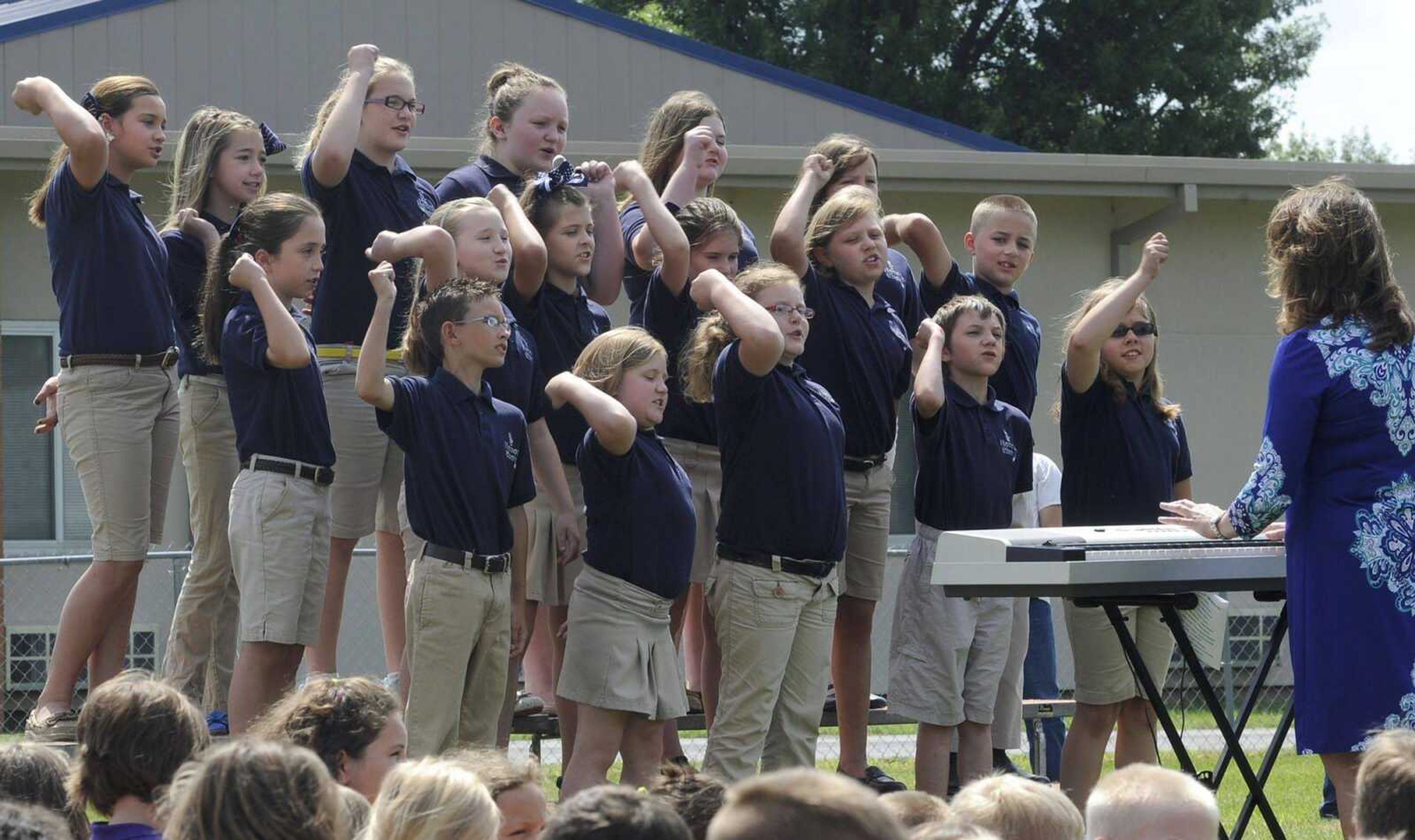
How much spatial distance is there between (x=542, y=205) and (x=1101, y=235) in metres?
8.09

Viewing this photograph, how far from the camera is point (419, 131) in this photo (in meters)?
14.8

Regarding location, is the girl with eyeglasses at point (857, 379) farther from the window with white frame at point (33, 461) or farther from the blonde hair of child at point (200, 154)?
the window with white frame at point (33, 461)

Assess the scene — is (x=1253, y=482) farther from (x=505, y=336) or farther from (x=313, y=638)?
(x=313, y=638)

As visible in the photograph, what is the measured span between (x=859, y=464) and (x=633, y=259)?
3.93ft

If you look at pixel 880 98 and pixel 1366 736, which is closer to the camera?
pixel 1366 736

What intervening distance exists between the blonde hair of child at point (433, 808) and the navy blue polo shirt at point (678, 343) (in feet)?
10.6

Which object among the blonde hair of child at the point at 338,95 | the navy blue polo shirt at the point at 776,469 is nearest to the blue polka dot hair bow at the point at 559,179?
the blonde hair of child at the point at 338,95

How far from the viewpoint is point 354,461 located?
20.7 feet

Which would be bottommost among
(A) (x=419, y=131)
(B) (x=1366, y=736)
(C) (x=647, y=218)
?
(B) (x=1366, y=736)

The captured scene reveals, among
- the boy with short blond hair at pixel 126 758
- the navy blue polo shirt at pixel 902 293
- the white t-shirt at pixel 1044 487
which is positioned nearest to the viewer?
the boy with short blond hair at pixel 126 758

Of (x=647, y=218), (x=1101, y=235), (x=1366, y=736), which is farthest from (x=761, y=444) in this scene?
(x=1101, y=235)

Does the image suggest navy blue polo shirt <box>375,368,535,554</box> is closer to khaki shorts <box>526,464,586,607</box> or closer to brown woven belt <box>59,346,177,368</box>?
khaki shorts <box>526,464,586,607</box>

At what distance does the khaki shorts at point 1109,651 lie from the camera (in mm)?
6699

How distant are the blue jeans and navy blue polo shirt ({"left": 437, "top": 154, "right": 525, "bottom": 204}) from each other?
3.51 metres
